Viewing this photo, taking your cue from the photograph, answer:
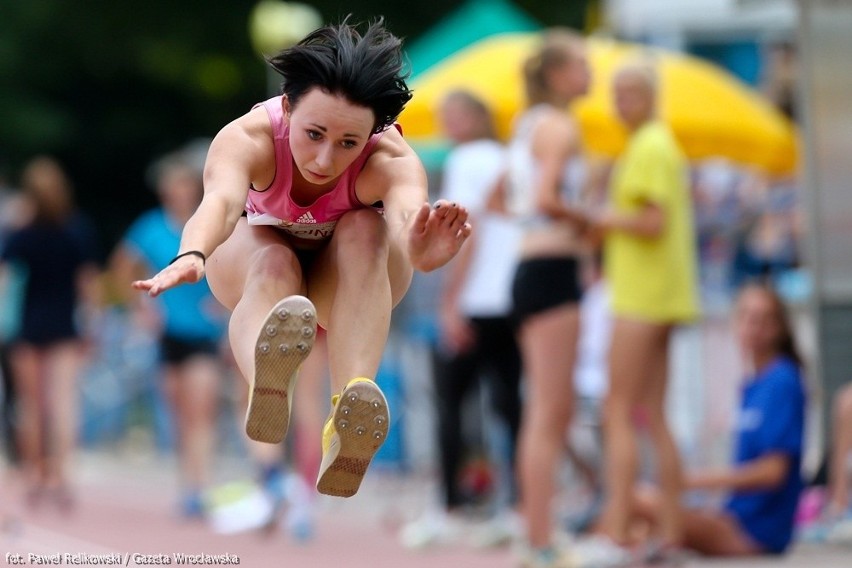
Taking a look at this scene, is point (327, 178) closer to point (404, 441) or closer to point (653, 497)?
point (653, 497)

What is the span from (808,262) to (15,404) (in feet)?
23.3

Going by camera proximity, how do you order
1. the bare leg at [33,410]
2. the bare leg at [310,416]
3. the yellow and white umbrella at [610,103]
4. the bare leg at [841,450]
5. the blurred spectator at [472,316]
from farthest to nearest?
1. the bare leg at [33,410]
2. the yellow and white umbrella at [610,103]
3. the bare leg at [310,416]
4. the blurred spectator at [472,316]
5. the bare leg at [841,450]

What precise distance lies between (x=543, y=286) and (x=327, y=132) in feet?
9.28

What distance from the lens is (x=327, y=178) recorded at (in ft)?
17.3

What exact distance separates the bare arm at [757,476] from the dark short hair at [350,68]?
3.36 metres

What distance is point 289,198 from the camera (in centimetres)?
548

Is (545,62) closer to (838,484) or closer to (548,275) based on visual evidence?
(548,275)

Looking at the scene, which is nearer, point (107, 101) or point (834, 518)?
point (834, 518)

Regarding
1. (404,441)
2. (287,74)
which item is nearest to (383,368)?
(404,441)

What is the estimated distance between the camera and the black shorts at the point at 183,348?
36.9 ft

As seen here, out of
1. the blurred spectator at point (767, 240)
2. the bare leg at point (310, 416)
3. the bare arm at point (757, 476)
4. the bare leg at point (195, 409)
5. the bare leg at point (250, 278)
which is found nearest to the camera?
the bare leg at point (250, 278)

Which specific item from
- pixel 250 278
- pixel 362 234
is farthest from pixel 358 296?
pixel 250 278

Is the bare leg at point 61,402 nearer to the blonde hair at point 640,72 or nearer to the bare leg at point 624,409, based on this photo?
the bare leg at point 624,409

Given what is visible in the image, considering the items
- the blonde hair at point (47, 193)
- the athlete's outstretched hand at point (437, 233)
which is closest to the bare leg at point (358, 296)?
the athlete's outstretched hand at point (437, 233)
